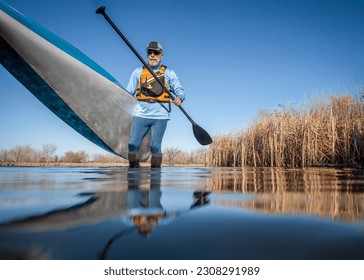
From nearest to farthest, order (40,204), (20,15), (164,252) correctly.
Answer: (164,252)
(40,204)
(20,15)

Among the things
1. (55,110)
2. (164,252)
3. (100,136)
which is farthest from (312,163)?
Result: (164,252)

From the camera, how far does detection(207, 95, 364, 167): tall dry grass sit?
19.6 feet

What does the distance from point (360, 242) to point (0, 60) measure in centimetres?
448

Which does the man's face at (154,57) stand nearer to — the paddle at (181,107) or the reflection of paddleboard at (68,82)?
the paddle at (181,107)

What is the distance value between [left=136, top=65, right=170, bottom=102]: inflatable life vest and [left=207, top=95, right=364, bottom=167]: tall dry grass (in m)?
3.85

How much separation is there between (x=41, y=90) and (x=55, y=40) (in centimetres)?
76

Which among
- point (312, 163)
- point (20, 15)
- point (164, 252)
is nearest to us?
point (164, 252)

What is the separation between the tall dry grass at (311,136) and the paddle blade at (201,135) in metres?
3.03

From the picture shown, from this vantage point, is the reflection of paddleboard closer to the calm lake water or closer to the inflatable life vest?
the inflatable life vest

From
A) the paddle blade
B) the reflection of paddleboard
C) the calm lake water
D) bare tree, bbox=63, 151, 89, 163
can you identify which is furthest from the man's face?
bare tree, bbox=63, 151, 89, 163

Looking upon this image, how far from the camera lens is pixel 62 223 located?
0.62 metres

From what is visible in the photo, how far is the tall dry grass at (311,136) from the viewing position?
19.6ft

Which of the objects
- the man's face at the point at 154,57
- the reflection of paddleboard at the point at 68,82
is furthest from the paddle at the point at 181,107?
the reflection of paddleboard at the point at 68,82
